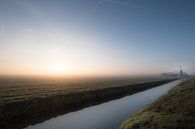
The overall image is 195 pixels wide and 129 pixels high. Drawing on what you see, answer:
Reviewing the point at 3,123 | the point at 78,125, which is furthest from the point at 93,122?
the point at 3,123

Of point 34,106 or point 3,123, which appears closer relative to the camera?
point 3,123

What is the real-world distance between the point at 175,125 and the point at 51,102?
21.4 meters

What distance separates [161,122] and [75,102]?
20.7 m

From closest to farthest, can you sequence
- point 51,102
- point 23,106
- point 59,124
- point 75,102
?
1. point 59,124
2. point 23,106
3. point 51,102
4. point 75,102

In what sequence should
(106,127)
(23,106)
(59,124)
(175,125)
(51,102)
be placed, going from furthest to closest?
(51,102)
(23,106)
(59,124)
(106,127)
(175,125)

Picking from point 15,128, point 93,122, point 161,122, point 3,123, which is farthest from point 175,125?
point 3,123

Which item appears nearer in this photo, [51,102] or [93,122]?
[93,122]

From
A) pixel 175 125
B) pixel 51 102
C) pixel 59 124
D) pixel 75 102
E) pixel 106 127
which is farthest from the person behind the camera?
pixel 75 102

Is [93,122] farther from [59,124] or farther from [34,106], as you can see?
[34,106]

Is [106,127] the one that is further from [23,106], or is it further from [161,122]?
[23,106]

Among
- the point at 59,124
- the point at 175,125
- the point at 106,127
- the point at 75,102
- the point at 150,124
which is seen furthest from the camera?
the point at 75,102

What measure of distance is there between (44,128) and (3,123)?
5.18 metres

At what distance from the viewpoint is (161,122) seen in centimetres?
1495

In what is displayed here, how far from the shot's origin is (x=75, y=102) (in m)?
33.1
